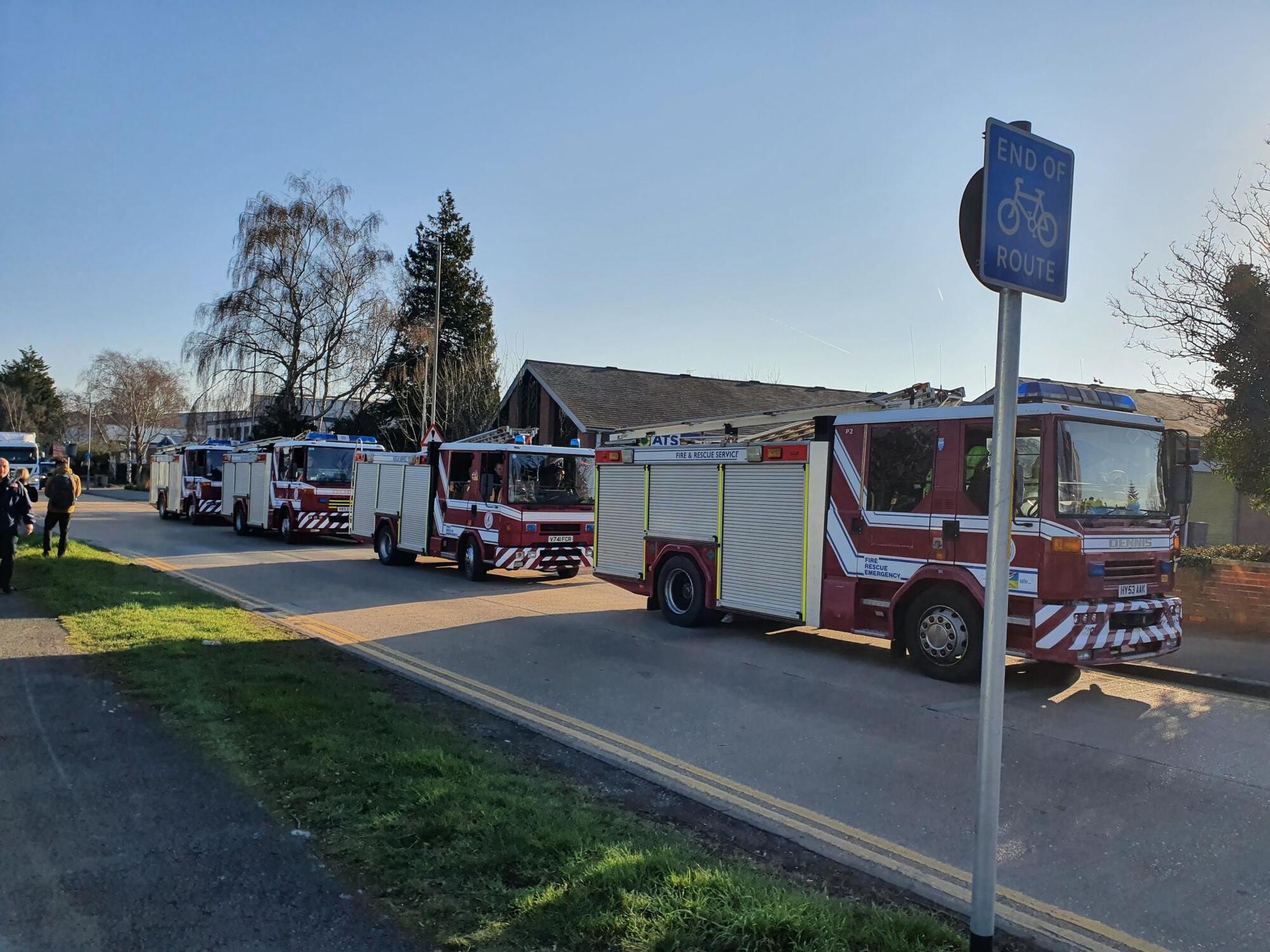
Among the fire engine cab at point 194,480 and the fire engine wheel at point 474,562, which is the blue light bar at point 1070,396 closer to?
the fire engine wheel at point 474,562

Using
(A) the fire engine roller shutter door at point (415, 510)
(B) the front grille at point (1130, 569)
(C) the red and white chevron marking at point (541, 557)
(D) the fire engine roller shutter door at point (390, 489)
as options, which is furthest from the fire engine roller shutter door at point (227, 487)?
(B) the front grille at point (1130, 569)

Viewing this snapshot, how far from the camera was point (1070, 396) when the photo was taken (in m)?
8.40

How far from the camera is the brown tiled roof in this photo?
3384cm

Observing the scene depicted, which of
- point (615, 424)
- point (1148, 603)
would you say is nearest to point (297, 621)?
point (1148, 603)

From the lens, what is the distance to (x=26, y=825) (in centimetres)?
450

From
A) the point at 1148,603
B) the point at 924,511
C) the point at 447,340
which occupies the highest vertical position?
the point at 447,340

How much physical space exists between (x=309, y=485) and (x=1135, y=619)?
2029cm

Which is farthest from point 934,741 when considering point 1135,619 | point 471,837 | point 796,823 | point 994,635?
point 994,635

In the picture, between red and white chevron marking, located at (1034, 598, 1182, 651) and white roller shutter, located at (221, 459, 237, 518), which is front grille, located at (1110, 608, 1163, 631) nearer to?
red and white chevron marking, located at (1034, 598, 1182, 651)

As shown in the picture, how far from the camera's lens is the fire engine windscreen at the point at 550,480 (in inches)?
636

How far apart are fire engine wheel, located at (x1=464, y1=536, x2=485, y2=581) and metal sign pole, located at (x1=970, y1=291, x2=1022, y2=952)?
1376 cm

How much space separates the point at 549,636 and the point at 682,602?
194cm

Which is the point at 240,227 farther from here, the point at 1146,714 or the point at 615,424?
the point at 1146,714

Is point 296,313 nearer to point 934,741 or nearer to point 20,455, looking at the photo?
point 20,455
